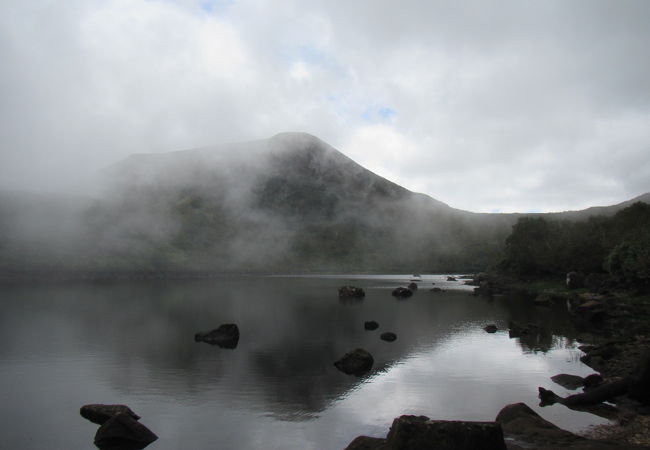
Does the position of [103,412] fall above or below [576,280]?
below

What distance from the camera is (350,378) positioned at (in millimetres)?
41312

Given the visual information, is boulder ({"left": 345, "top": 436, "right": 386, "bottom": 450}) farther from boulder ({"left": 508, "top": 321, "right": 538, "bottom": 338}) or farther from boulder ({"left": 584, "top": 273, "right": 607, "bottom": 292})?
boulder ({"left": 584, "top": 273, "right": 607, "bottom": 292})

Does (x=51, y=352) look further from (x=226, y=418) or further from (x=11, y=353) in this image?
(x=226, y=418)

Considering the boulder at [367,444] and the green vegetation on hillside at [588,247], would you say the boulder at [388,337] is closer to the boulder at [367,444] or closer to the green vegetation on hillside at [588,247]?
the boulder at [367,444]

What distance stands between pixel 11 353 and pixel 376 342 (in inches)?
1703

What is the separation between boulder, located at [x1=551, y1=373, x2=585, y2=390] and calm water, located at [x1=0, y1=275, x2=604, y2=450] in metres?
1.04

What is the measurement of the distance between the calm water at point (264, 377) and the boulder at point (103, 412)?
63 cm

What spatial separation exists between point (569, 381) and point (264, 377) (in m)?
25.9

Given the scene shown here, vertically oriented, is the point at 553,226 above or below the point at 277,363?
above

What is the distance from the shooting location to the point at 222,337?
195 feet

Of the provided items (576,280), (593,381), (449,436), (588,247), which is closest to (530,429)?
(449,436)

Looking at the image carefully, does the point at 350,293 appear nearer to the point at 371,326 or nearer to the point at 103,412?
the point at 371,326

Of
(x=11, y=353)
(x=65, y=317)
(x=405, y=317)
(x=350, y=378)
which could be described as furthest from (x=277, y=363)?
(x=65, y=317)

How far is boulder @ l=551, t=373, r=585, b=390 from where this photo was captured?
121 feet
